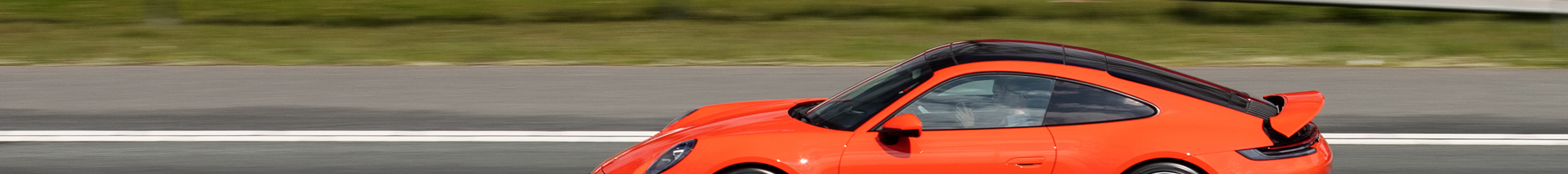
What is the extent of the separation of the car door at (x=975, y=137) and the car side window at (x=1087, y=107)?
0.11 feet

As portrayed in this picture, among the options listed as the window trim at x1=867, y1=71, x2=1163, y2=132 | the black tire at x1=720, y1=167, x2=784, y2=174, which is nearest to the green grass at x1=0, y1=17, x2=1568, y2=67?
the black tire at x1=720, y1=167, x2=784, y2=174

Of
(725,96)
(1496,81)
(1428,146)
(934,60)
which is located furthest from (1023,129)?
(1496,81)

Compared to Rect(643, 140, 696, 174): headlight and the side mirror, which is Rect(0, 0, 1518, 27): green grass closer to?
Rect(643, 140, 696, 174): headlight

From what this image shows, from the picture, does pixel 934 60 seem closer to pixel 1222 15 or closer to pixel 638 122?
pixel 638 122

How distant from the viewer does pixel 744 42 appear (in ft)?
41.1

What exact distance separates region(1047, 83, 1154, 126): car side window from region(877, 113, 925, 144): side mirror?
483 millimetres

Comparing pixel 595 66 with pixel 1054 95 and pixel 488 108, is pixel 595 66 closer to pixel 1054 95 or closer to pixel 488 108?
→ pixel 488 108

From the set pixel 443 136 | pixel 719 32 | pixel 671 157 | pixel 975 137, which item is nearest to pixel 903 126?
pixel 975 137

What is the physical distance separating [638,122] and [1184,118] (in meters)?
3.74

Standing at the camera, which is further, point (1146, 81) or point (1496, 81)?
point (1496, 81)

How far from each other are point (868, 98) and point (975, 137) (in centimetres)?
47

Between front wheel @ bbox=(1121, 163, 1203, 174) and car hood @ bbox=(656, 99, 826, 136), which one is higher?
car hood @ bbox=(656, 99, 826, 136)

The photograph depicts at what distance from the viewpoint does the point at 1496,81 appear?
875 centimetres

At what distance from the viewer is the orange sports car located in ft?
13.4
